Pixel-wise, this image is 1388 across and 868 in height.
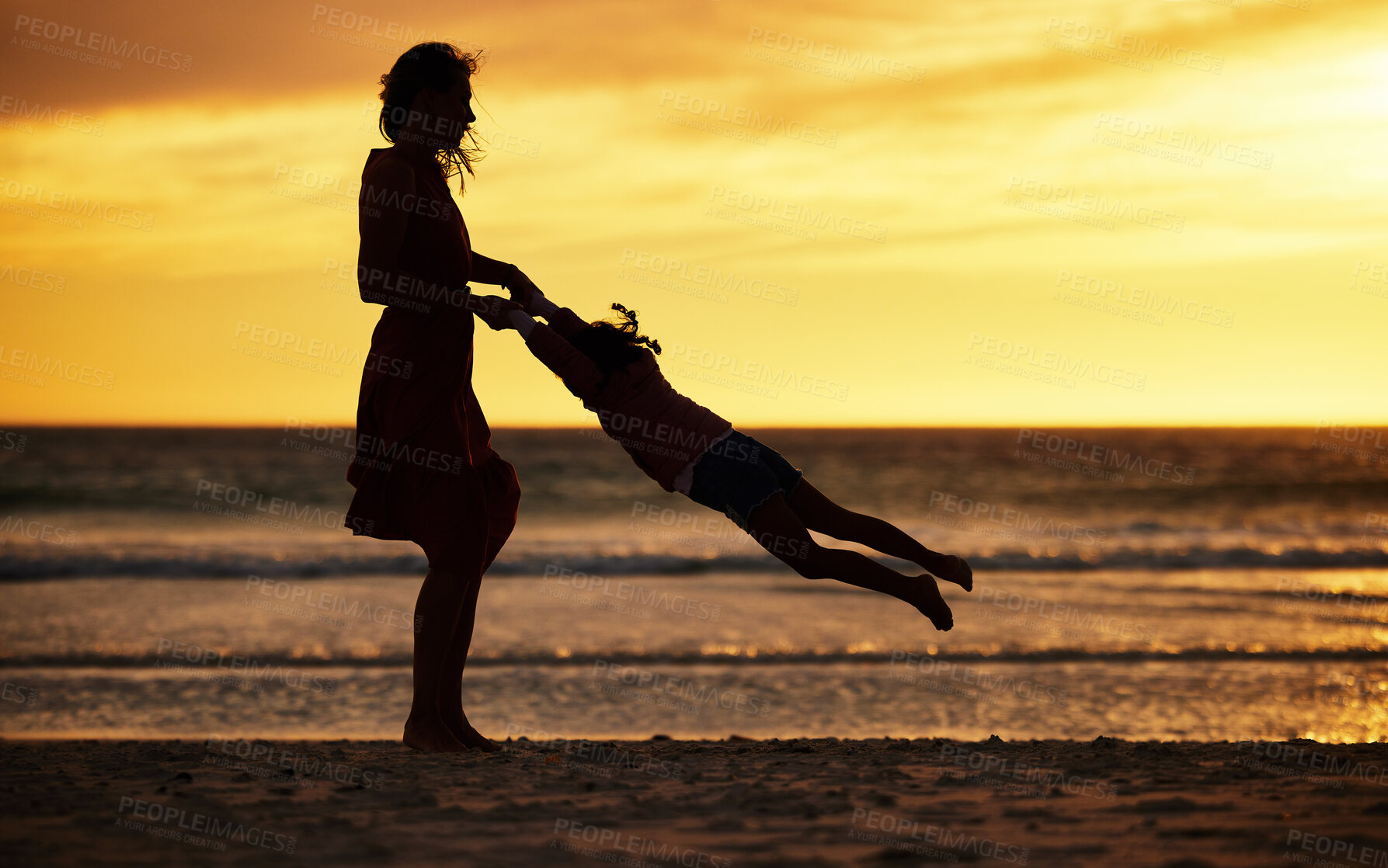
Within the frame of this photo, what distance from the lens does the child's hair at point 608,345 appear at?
3408 mm

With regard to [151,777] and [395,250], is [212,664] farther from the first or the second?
Result: [395,250]

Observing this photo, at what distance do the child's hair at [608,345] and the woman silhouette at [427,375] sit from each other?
0.42m

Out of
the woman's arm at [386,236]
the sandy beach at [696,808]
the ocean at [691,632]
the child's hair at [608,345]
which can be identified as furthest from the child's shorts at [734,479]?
the ocean at [691,632]

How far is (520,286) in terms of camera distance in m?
3.64

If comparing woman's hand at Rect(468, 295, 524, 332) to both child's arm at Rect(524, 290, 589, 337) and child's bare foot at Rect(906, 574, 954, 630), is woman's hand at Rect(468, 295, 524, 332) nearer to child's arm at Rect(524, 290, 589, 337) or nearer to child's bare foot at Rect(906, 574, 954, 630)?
child's arm at Rect(524, 290, 589, 337)

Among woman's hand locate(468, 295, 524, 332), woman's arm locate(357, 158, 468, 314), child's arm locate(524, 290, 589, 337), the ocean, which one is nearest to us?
woman's arm locate(357, 158, 468, 314)

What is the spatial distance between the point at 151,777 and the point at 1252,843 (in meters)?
3.21

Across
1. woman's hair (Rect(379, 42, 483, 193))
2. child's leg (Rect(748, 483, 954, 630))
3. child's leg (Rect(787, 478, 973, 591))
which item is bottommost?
child's leg (Rect(748, 483, 954, 630))

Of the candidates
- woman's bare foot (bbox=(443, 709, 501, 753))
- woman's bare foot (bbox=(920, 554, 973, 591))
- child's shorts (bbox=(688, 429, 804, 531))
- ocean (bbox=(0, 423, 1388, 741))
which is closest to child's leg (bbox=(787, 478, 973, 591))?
woman's bare foot (bbox=(920, 554, 973, 591))

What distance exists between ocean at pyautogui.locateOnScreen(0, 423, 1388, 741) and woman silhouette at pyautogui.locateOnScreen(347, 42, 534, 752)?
2176mm

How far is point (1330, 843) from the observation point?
2533 mm

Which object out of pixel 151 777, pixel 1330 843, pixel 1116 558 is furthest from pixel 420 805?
pixel 1116 558

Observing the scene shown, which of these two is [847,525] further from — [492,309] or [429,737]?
[429,737]

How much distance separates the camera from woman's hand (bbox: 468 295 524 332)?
336 cm
